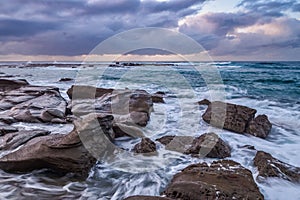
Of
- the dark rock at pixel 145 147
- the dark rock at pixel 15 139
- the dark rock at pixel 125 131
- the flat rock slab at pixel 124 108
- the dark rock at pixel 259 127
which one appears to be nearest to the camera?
the dark rock at pixel 15 139

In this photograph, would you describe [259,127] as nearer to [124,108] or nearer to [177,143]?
[177,143]

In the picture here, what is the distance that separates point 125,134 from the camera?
18.6 feet

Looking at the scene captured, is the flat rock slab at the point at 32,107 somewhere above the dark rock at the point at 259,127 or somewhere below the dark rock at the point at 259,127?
above

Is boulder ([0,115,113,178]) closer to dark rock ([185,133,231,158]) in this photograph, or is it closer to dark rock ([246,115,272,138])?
dark rock ([185,133,231,158])

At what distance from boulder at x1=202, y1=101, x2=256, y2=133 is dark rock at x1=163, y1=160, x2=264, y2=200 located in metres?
2.90

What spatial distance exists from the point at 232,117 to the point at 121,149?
2.91 metres

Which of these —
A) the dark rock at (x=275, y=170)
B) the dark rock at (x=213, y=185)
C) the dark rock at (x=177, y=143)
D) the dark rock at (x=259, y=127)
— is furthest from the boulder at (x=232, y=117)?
the dark rock at (x=213, y=185)

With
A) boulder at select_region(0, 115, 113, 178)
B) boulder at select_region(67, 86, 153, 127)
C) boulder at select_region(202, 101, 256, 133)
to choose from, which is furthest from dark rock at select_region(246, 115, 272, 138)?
boulder at select_region(0, 115, 113, 178)

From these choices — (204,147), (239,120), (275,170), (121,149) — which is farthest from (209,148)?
(239,120)

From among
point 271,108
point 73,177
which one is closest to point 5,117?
point 73,177

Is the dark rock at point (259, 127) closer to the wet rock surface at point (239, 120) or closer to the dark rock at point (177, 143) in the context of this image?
the wet rock surface at point (239, 120)

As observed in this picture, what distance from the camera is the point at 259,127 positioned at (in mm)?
6277

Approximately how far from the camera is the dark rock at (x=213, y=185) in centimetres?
291

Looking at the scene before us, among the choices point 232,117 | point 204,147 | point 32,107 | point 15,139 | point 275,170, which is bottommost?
point 275,170
